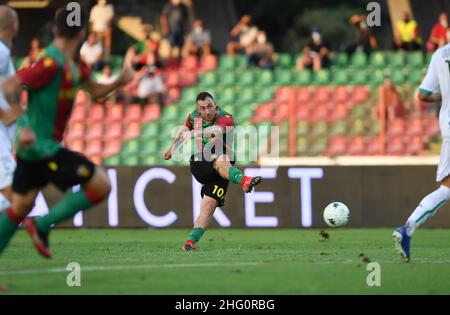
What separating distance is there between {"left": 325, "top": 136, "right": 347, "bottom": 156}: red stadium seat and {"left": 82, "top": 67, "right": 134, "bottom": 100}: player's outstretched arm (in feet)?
31.8

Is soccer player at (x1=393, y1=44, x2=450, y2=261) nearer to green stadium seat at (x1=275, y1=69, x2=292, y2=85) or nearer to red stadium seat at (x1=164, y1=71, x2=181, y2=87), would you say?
green stadium seat at (x1=275, y1=69, x2=292, y2=85)

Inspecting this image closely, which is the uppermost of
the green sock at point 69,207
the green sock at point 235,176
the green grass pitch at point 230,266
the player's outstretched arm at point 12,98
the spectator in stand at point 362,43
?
the spectator in stand at point 362,43

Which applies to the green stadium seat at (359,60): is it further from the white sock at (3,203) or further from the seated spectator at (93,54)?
the white sock at (3,203)

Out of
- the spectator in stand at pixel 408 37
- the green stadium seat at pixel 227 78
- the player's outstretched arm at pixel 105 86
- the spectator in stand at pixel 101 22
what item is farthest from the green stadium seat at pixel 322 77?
the player's outstretched arm at pixel 105 86

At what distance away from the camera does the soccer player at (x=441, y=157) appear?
978cm

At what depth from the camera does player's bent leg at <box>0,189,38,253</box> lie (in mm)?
8555

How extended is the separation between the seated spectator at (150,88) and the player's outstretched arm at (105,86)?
469 inches

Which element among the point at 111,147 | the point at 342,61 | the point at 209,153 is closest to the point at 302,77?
the point at 342,61

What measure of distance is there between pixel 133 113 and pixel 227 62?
287 cm

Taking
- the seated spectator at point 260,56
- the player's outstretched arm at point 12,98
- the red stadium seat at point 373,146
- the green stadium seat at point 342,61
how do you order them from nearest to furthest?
1. the player's outstretched arm at point 12,98
2. the red stadium seat at point 373,146
3. the seated spectator at point 260,56
4. the green stadium seat at point 342,61

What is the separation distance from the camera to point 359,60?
22.2 meters

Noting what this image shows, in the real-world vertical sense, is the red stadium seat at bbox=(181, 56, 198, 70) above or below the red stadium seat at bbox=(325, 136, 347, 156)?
above

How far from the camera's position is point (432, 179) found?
17.0 meters

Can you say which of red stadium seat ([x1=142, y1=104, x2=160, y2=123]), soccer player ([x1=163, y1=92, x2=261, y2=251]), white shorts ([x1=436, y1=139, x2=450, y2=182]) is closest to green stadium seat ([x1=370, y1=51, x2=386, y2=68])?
red stadium seat ([x1=142, y1=104, x2=160, y2=123])
